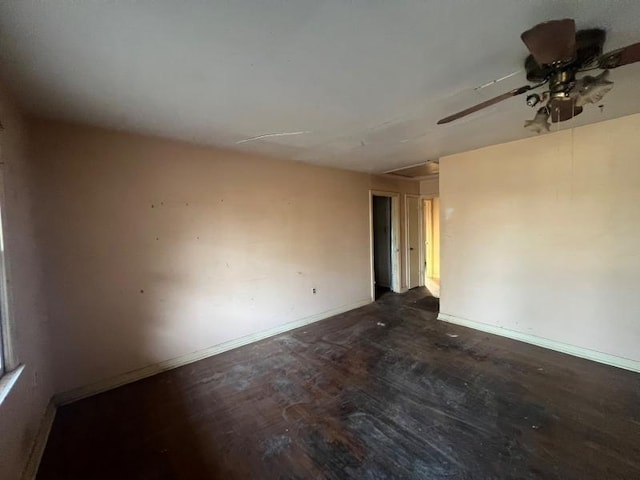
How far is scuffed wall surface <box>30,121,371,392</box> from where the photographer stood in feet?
7.49

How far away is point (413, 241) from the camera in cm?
580

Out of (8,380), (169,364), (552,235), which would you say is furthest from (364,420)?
(552,235)

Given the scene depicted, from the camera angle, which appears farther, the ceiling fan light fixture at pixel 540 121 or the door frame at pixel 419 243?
the door frame at pixel 419 243

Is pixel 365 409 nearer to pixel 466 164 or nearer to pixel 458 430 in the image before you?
pixel 458 430

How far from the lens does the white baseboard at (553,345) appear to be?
102 inches

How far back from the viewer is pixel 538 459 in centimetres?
163

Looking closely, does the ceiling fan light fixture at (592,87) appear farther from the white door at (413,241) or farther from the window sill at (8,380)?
the white door at (413,241)

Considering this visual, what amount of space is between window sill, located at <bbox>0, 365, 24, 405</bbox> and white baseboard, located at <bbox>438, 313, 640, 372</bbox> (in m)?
4.36

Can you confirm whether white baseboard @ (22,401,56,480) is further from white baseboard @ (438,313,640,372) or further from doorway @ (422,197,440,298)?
doorway @ (422,197,440,298)

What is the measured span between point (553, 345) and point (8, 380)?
15.4 feet

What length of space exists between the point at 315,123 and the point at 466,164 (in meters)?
2.36

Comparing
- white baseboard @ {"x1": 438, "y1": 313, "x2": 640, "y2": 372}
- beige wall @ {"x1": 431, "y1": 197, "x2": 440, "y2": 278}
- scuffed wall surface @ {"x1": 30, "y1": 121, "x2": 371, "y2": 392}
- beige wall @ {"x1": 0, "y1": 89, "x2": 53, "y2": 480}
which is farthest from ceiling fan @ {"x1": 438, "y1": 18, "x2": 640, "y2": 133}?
beige wall @ {"x1": 431, "y1": 197, "x2": 440, "y2": 278}

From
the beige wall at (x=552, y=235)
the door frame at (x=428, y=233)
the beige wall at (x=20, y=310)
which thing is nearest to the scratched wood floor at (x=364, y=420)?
the beige wall at (x=20, y=310)

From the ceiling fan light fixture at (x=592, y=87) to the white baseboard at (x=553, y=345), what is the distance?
106 inches
